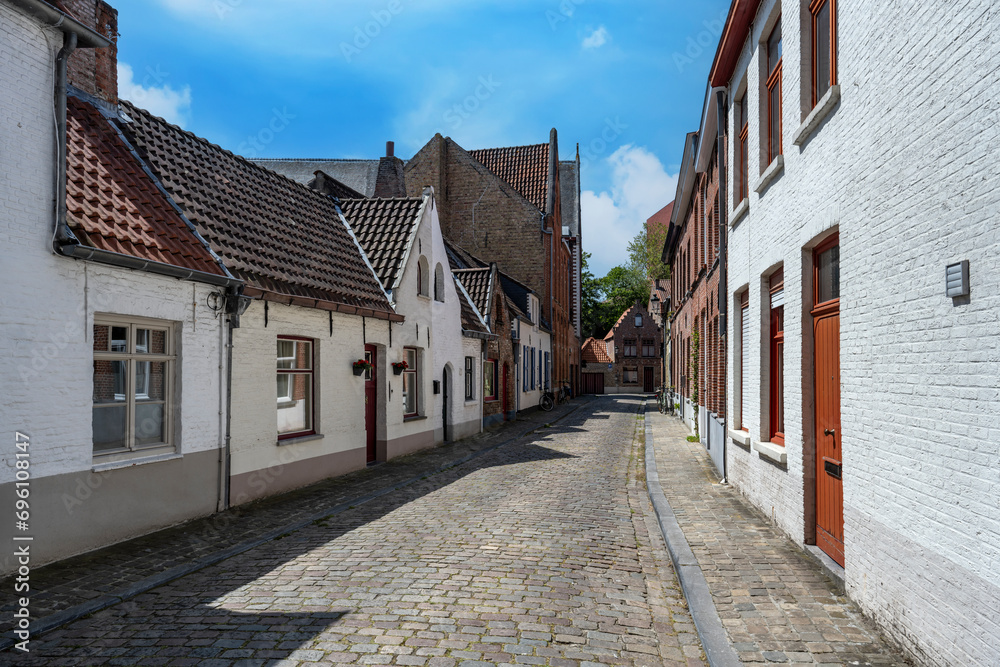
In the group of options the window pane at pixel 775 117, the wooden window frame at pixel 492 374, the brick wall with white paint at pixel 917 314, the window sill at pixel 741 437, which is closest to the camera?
the brick wall with white paint at pixel 917 314

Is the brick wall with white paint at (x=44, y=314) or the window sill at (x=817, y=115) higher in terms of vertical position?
the window sill at (x=817, y=115)

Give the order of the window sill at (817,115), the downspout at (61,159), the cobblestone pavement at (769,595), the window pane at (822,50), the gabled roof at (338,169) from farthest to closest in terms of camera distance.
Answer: the gabled roof at (338,169) → the downspout at (61,159) → the window pane at (822,50) → the window sill at (817,115) → the cobblestone pavement at (769,595)

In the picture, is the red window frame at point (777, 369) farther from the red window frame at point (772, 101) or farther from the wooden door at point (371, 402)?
the wooden door at point (371, 402)

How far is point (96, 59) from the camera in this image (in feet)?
31.1

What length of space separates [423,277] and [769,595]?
11.4 metres

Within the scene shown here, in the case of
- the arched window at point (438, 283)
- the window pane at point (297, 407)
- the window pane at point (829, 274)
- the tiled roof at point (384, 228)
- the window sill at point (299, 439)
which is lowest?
the window sill at point (299, 439)

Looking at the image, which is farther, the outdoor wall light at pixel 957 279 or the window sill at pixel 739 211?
the window sill at pixel 739 211

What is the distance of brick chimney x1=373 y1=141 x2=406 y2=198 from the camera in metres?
30.8

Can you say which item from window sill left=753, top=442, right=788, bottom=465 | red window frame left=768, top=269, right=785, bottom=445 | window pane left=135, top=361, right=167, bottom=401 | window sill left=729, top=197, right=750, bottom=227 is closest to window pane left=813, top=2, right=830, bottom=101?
red window frame left=768, top=269, right=785, bottom=445

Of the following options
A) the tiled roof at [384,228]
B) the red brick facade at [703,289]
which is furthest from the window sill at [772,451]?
the tiled roof at [384,228]

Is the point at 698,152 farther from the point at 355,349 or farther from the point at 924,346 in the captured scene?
the point at 924,346

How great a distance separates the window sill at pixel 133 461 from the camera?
6.67m

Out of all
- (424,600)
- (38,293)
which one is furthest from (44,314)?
(424,600)

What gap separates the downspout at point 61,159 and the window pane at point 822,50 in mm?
6957
